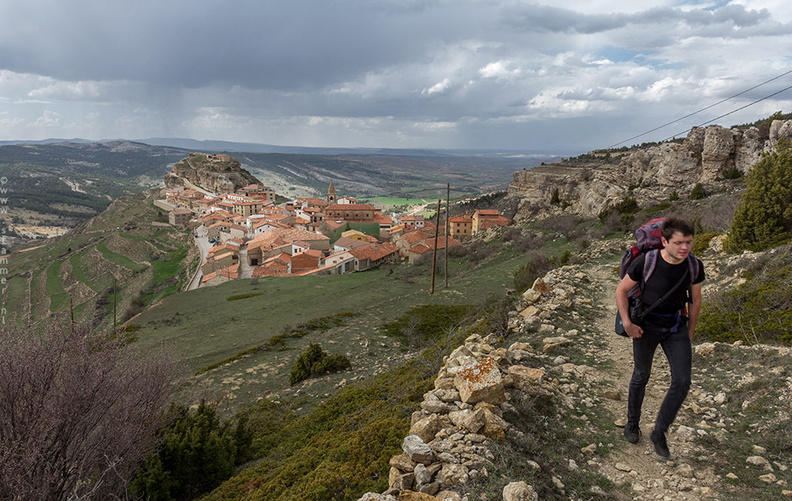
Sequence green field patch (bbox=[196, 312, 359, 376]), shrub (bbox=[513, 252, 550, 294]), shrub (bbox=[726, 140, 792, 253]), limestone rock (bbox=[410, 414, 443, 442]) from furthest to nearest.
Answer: shrub (bbox=[513, 252, 550, 294]) < green field patch (bbox=[196, 312, 359, 376]) < shrub (bbox=[726, 140, 792, 253]) < limestone rock (bbox=[410, 414, 443, 442])

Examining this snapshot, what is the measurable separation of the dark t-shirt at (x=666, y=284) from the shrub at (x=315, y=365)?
9715mm

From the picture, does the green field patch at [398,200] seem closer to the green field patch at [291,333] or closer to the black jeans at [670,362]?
the green field patch at [291,333]

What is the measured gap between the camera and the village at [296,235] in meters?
40.8

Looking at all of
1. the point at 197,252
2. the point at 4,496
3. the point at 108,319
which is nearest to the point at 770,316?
Answer: the point at 4,496

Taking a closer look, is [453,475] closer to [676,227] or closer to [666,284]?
[666,284]

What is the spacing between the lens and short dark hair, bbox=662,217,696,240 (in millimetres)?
3258

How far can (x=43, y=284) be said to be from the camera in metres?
52.2

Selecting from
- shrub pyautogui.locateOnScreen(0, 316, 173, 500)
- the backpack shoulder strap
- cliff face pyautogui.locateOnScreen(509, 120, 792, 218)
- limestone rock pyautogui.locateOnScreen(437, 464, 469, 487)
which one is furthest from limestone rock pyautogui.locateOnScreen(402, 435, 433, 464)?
cliff face pyautogui.locateOnScreen(509, 120, 792, 218)

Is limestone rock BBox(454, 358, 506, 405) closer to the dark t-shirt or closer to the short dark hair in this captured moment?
the dark t-shirt

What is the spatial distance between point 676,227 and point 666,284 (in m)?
0.51

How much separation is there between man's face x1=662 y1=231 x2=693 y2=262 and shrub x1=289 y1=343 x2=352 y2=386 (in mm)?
10003

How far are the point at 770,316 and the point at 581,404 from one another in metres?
4.25

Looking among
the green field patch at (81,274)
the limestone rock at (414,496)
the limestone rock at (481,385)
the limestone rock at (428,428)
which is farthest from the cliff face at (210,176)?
the limestone rock at (414,496)

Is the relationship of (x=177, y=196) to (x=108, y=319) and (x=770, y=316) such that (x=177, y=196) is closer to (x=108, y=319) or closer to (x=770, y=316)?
(x=108, y=319)
